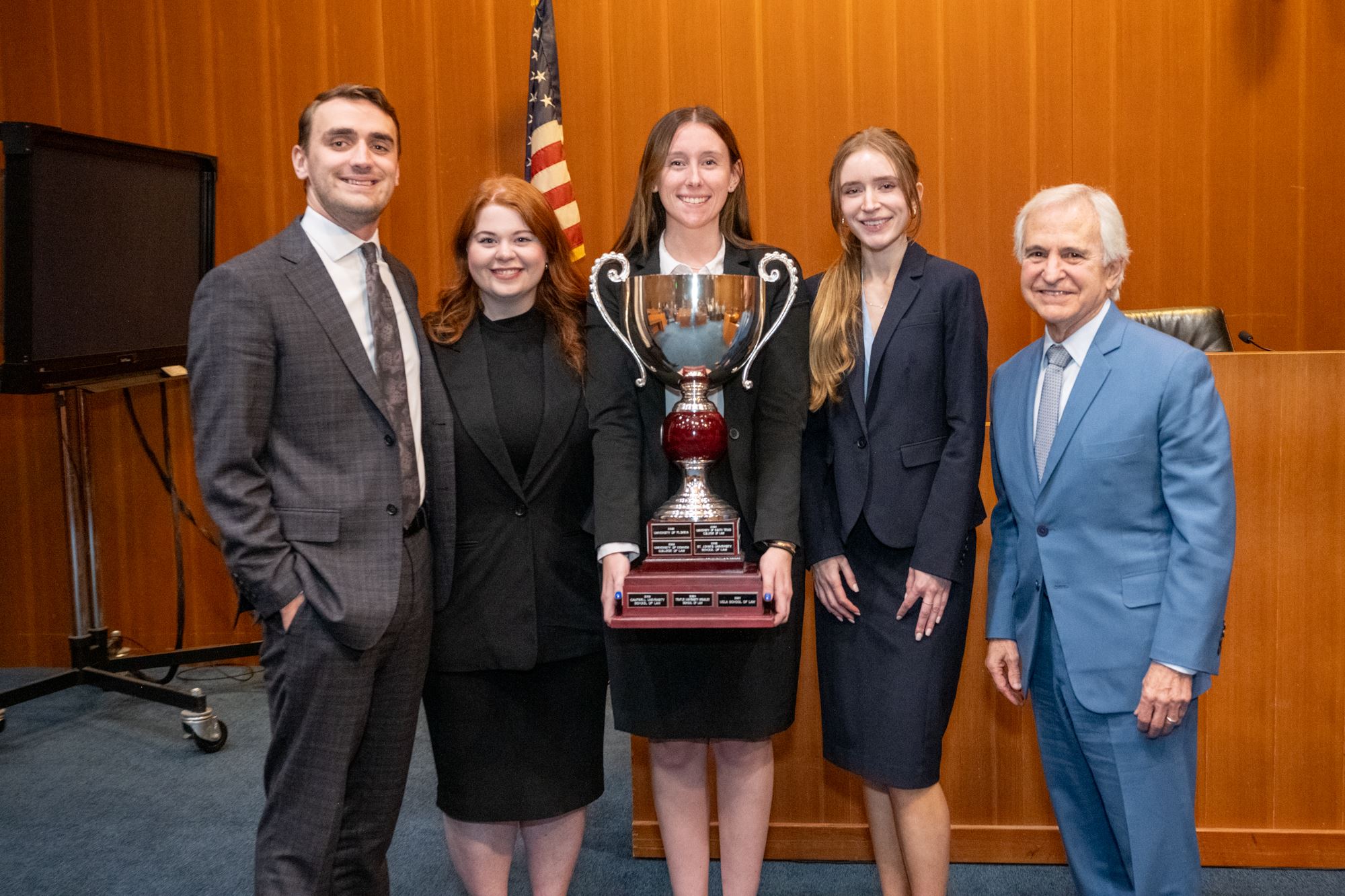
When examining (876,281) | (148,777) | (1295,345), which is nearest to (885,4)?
(1295,345)

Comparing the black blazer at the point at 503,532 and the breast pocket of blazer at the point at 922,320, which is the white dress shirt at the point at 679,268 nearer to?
the black blazer at the point at 503,532

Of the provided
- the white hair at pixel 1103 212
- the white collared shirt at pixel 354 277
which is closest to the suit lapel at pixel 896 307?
the white hair at pixel 1103 212

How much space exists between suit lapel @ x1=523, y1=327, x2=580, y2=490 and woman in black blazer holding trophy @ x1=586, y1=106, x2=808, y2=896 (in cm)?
6

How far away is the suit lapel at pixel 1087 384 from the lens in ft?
5.39

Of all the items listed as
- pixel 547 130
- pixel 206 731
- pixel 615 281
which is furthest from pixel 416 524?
pixel 547 130

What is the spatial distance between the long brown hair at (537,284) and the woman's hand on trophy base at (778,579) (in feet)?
1.62

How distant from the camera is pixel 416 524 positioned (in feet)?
5.95

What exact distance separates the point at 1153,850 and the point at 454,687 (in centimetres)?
120

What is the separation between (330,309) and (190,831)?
1.84 metres

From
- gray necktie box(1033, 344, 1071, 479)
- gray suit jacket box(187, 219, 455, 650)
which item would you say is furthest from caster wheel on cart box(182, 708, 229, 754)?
gray necktie box(1033, 344, 1071, 479)

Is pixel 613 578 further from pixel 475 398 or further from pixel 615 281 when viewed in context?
pixel 615 281

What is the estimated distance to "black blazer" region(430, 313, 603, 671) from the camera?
6.24 ft

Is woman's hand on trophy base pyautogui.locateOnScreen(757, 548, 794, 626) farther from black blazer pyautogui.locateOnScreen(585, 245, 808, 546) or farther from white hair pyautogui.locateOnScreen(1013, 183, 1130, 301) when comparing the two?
white hair pyautogui.locateOnScreen(1013, 183, 1130, 301)

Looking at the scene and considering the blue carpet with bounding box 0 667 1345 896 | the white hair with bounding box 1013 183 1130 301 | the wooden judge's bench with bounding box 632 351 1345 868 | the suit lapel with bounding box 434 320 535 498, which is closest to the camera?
the white hair with bounding box 1013 183 1130 301
